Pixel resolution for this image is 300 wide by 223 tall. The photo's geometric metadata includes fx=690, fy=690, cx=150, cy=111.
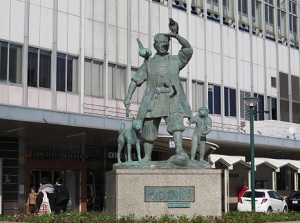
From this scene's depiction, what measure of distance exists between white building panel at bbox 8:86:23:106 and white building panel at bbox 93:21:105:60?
5.10m

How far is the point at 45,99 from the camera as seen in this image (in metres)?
31.1

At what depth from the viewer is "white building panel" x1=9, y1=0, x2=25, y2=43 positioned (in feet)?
98.1

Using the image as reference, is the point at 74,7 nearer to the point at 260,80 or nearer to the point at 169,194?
the point at 260,80

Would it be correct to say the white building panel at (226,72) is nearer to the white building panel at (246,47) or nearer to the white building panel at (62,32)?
the white building panel at (246,47)

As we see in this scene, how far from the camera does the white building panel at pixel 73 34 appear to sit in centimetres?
3244

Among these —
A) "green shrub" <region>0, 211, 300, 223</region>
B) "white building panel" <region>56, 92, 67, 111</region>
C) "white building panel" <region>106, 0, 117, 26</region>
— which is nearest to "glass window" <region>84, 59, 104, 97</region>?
"white building panel" <region>56, 92, 67, 111</region>

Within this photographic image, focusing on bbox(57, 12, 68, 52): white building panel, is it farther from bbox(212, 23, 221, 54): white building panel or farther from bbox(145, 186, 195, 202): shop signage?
bbox(145, 186, 195, 202): shop signage

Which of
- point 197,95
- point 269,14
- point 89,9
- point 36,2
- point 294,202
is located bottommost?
point 294,202

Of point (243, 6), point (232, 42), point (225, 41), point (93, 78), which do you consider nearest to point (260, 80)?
point (232, 42)

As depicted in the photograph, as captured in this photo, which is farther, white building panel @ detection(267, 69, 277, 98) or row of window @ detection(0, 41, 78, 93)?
white building panel @ detection(267, 69, 277, 98)

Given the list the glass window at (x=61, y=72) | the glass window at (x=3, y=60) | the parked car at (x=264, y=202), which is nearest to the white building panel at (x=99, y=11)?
the glass window at (x=61, y=72)

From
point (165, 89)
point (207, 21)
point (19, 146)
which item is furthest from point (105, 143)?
point (165, 89)

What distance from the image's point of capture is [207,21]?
41125 mm

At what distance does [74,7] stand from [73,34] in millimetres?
1302
